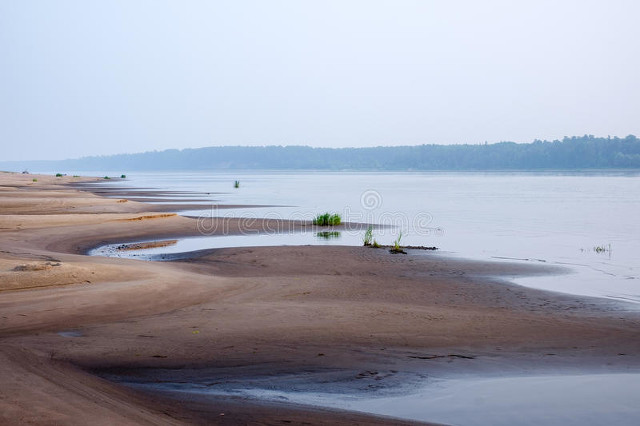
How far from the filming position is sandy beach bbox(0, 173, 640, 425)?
6293 mm

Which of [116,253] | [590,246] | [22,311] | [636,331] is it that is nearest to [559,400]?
[636,331]

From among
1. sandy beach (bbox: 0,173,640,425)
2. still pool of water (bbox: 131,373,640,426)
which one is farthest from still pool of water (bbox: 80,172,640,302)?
still pool of water (bbox: 131,373,640,426)

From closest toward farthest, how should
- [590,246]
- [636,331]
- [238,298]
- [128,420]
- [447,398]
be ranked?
[128,420]
[447,398]
[636,331]
[238,298]
[590,246]

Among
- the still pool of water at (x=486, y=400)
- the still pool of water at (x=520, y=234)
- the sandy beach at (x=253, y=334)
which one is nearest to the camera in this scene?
the sandy beach at (x=253, y=334)

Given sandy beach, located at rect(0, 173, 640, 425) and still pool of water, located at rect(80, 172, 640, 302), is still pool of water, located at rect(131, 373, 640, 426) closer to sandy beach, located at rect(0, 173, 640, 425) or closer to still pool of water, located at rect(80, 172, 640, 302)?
sandy beach, located at rect(0, 173, 640, 425)

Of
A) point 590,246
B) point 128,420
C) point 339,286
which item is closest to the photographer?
point 128,420

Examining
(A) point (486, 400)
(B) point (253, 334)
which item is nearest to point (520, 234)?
(B) point (253, 334)

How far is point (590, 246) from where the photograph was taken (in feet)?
77.8

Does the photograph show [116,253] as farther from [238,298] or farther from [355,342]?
[355,342]

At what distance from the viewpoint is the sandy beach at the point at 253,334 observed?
6293mm

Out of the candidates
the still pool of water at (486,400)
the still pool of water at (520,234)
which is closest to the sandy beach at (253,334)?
the still pool of water at (486,400)

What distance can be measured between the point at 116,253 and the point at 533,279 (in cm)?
1117

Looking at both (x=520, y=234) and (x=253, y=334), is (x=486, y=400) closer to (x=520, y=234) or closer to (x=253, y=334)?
(x=253, y=334)

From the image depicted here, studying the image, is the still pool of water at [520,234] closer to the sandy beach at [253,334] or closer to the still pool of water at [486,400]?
the sandy beach at [253,334]
